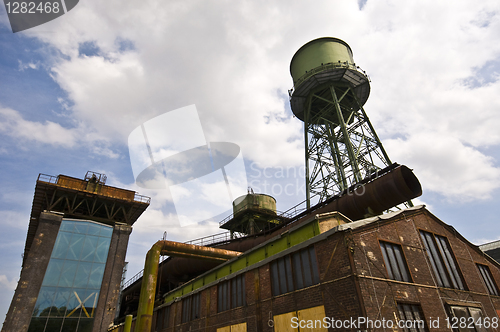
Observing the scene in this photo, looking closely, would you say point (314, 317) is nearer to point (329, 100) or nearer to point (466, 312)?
point (466, 312)

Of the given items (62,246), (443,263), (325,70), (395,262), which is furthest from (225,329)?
(325,70)

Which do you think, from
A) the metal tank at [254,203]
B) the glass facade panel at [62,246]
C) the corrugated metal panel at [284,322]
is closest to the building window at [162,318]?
the glass facade panel at [62,246]

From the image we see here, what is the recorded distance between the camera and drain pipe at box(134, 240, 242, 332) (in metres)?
13.4

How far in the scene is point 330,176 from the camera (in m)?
24.2

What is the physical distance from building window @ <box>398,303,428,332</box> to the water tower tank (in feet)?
64.1

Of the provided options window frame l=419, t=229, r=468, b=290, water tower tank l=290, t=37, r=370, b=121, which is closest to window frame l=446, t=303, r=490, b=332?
window frame l=419, t=229, r=468, b=290

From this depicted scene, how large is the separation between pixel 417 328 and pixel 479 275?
6722 mm

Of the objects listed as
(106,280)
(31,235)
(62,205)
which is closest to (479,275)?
(106,280)

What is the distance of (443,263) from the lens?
11492 millimetres

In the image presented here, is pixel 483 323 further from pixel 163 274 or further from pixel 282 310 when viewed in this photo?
pixel 163 274

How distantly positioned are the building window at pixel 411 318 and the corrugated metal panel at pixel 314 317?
2.22m

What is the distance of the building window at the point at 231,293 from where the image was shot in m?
12.9

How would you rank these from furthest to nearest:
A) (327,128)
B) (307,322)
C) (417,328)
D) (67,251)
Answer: (327,128)
(67,251)
(307,322)
(417,328)

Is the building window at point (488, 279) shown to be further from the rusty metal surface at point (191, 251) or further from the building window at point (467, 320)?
the rusty metal surface at point (191, 251)
